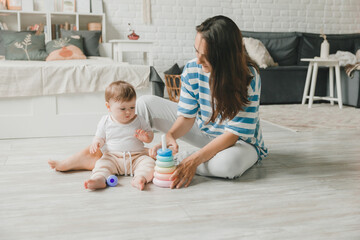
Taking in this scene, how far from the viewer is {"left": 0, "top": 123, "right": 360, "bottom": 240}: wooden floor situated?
121 cm

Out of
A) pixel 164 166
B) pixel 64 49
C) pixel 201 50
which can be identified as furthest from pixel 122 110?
pixel 64 49

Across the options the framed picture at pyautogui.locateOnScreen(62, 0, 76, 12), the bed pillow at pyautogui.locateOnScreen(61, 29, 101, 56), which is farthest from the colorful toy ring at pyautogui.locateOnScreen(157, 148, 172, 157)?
the framed picture at pyautogui.locateOnScreen(62, 0, 76, 12)

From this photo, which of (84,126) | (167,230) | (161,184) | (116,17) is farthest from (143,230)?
(116,17)

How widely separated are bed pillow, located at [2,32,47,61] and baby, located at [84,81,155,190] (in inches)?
90.1

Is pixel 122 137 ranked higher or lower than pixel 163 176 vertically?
higher

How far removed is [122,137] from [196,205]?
1.92 feet

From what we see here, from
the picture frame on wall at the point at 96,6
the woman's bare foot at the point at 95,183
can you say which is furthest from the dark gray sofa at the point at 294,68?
the woman's bare foot at the point at 95,183

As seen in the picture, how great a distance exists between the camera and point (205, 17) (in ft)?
17.7

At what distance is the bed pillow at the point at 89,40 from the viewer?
434cm

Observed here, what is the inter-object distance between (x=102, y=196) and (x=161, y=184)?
254mm

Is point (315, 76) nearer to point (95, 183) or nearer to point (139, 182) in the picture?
point (139, 182)

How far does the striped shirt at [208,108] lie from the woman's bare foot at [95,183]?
47cm

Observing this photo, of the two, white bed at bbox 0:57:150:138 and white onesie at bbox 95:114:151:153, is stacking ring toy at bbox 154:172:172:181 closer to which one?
white onesie at bbox 95:114:151:153

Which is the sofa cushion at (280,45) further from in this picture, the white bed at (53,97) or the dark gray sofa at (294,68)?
the white bed at (53,97)
